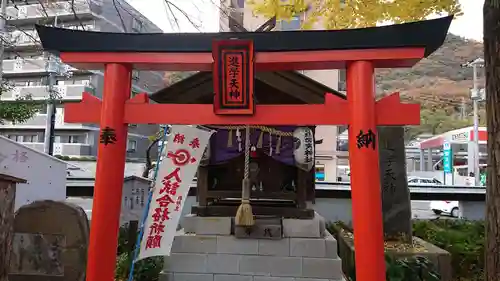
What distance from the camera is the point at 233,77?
4.21 m

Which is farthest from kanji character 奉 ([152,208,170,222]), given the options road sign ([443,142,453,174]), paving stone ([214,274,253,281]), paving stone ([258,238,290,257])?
road sign ([443,142,453,174])

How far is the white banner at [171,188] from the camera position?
4.87 m

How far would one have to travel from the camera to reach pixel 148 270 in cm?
605

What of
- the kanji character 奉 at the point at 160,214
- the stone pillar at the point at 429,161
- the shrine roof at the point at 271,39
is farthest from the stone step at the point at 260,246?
the stone pillar at the point at 429,161

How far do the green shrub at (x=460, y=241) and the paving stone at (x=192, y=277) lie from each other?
16.6 ft

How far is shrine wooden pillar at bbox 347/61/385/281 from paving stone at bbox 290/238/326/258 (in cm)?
216

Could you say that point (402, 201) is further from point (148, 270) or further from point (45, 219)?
point (45, 219)

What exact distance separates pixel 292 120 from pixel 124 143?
6.46 ft

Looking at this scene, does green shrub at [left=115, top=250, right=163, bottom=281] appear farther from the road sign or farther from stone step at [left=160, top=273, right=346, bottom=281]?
the road sign

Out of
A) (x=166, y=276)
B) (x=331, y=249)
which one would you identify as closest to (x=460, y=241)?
(x=331, y=249)

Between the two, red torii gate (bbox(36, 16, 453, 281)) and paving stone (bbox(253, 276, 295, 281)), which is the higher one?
red torii gate (bbox(36, 16, 453, 281))

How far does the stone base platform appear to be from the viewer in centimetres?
602

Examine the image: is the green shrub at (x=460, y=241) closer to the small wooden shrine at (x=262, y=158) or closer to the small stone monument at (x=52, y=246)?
the small wooden shrine at (x=262, y=158)

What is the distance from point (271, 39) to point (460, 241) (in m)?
6.97
